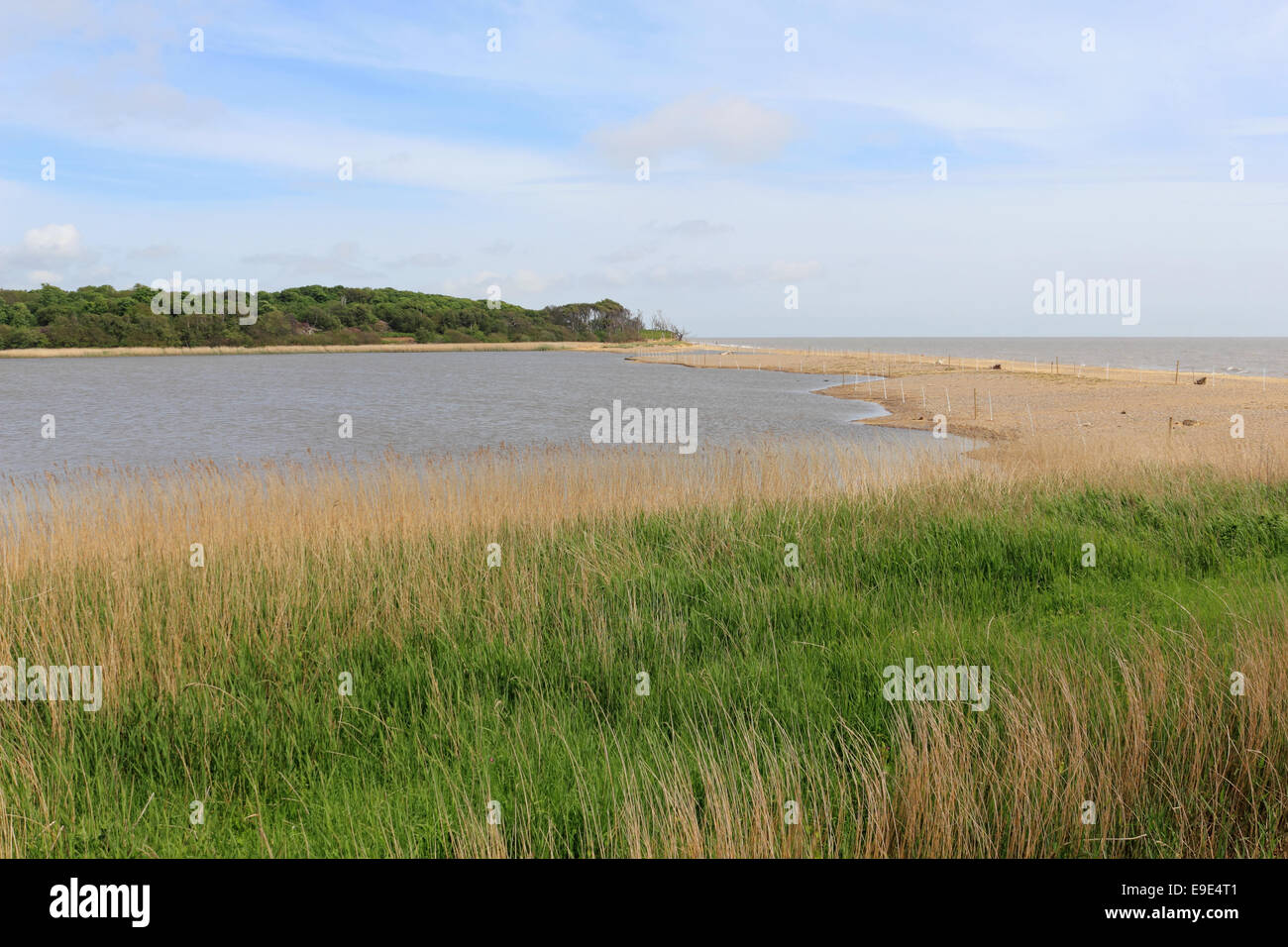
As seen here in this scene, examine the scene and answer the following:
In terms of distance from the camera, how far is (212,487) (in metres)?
10.1


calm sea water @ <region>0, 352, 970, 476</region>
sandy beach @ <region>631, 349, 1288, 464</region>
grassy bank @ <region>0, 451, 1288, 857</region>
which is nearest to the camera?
grassy bank @ <region>0, 451, 1288, 857</region>

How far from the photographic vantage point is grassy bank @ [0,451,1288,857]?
338cm

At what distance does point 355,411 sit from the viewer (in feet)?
119

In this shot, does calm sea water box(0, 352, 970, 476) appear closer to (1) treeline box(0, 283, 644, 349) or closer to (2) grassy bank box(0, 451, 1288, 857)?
(2) grassy bank box(0, 451, 1288, 857)

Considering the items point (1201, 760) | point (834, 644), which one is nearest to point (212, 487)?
point (834, 644)

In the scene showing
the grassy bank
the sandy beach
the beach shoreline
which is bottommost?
the grassy bank

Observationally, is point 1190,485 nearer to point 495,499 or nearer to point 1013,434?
point 495,499

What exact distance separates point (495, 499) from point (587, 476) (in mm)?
1501

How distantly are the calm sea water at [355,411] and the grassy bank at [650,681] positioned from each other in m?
5.26

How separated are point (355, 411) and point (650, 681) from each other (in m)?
33.9

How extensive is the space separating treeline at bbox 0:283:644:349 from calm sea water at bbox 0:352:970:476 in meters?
30.4

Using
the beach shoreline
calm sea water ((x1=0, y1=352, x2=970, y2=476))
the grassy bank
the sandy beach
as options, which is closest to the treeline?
the beach shoreline

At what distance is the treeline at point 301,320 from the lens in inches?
4060

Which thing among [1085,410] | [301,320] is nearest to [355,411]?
[1085,410]
